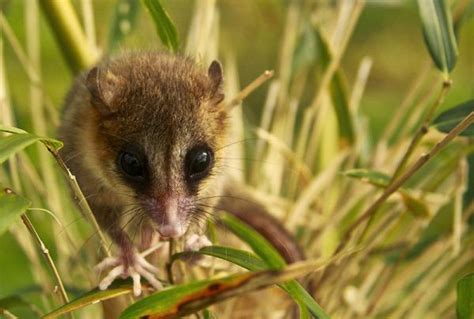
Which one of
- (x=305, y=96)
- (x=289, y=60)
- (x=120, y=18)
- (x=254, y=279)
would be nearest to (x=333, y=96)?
(x=289, y=60)

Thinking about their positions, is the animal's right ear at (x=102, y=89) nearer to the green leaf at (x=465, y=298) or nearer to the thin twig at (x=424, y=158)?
the thin twig at (x=424, y=158)

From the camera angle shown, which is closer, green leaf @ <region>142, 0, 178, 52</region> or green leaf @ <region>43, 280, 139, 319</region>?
green leaf @ <region>43, 280, 139, 319</region>

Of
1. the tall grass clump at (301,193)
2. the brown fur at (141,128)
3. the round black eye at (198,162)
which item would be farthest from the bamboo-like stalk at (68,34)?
the round black eye at (198,162)

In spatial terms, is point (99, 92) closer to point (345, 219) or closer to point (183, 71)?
point (183, 71)

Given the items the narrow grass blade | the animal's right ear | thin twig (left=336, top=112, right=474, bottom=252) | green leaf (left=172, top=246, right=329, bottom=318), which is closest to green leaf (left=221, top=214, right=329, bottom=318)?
green leaf (left=172, top=246, right=329, bottom=318)

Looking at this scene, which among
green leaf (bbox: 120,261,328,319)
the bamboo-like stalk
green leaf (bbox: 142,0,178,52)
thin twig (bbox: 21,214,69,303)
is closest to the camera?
green leaf (bbox: 120,261,328,319)

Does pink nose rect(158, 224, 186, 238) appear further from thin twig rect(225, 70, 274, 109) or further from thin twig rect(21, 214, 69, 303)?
thin twig rect(225, 70, 274, 109)
